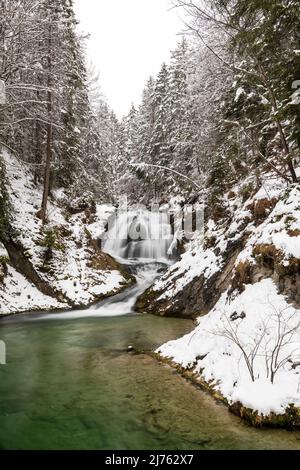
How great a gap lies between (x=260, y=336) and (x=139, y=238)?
19.0m

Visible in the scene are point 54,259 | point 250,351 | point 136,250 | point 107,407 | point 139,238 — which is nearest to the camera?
point 107,407

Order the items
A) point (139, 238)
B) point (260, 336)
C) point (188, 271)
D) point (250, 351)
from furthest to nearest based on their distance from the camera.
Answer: point (139, 238) < point (188, 271) < point (260, 336) < point (250, 351)

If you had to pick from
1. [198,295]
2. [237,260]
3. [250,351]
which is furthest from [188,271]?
[250,351]

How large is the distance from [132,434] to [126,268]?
16.8 m

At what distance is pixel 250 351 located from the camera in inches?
254

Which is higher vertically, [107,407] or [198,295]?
[198,295]

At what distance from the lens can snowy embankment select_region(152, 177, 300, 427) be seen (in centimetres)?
533

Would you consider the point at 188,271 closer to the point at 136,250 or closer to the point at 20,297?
the point at 20,297

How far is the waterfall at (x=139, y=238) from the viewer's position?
77.8ft

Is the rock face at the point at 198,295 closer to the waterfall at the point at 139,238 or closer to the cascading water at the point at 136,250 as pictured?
the cascading water at the point at 136,250

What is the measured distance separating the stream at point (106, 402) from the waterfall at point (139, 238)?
1195 cm

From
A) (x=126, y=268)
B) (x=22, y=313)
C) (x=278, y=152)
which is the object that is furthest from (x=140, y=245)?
(x=278, y=152)

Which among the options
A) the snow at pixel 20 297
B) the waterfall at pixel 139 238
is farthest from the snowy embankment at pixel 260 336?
the waterfall at pixel 139 238

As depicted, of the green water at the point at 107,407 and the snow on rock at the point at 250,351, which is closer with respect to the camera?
the green water at the point at 107,407
